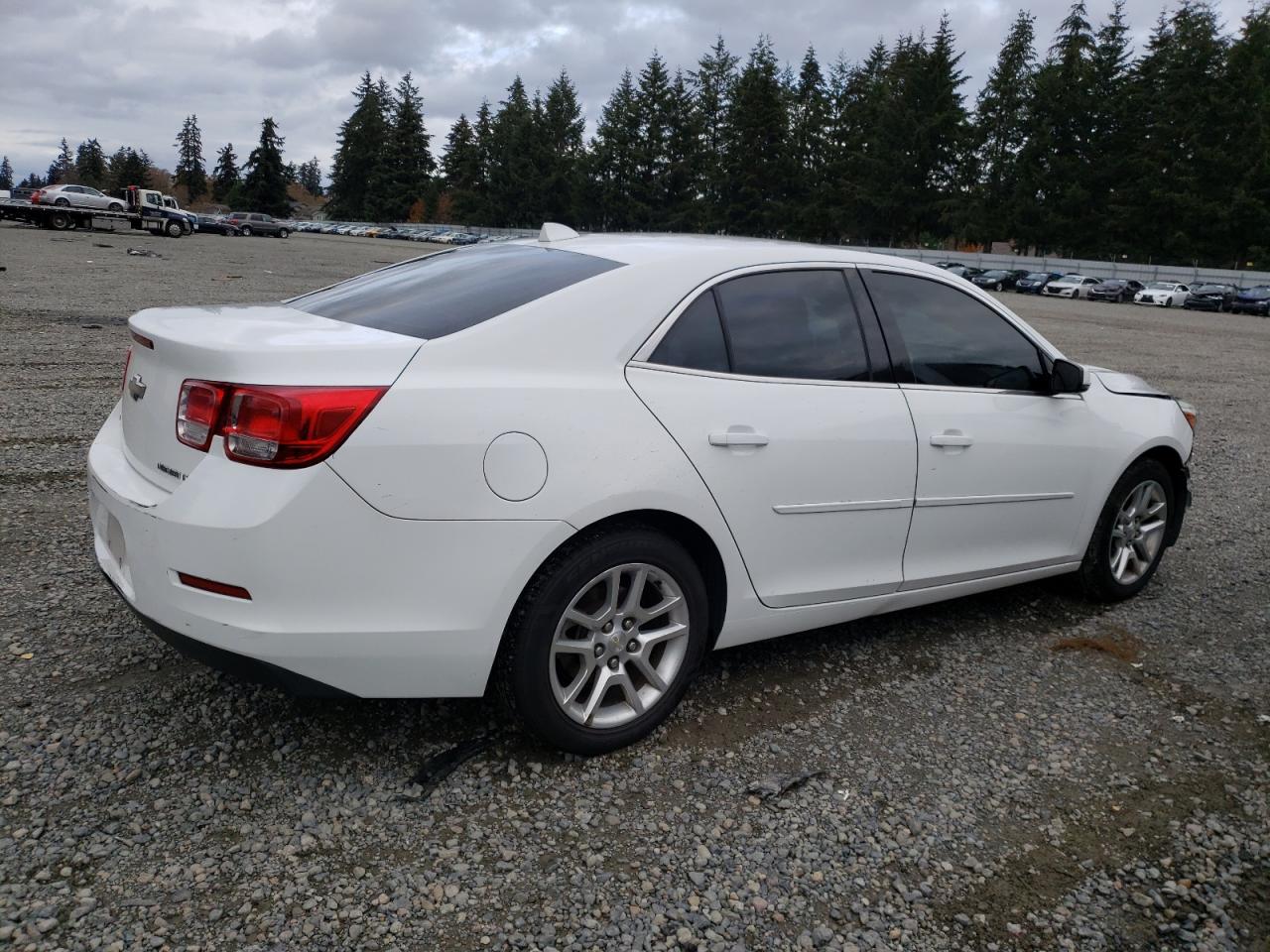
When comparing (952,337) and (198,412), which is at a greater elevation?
(952,337)

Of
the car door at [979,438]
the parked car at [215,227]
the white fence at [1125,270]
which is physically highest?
the white fence at [1125,270]

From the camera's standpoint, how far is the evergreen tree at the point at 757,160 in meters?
85.0

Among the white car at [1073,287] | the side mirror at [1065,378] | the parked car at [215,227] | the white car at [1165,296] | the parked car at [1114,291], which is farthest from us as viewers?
the parked car at [215,227]

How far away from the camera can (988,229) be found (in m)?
74.7

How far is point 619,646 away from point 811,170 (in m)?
88.8

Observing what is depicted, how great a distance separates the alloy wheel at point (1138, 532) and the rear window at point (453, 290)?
299cm

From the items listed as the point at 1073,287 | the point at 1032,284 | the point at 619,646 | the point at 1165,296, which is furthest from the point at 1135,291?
the point at 619,646

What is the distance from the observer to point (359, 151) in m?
108

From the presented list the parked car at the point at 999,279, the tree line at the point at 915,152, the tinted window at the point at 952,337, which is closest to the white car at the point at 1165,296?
the parked car at the point at 999,279

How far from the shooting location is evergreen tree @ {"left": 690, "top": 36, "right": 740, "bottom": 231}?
88.1m

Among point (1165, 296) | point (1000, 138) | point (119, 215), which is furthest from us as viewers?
point (1000, 138)

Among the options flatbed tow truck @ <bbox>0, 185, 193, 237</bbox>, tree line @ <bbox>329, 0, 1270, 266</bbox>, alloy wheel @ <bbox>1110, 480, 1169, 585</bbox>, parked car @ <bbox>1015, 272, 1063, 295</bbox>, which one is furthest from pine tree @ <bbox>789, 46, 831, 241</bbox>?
alloy wheel @ <bbox>1110, 480, 1169, 585</bbox>

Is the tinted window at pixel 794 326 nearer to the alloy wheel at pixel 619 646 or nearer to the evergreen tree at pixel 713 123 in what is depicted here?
the alloy wheel at pixel 619 646

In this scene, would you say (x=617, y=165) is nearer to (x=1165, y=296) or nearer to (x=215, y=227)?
(x=215, y=227)
